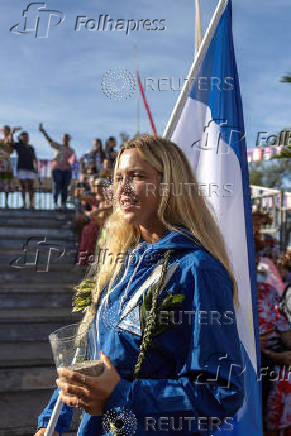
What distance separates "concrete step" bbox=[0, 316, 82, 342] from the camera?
18.4ft

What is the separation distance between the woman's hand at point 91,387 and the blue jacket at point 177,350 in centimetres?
2

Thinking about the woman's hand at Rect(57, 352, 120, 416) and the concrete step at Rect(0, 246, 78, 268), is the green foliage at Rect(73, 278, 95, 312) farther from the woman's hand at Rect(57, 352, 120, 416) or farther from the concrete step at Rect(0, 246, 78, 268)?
the concrete step at Rect(0, 246, 78, 268)

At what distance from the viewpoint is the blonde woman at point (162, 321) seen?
1.31 meters

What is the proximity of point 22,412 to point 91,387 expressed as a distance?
3.26 m

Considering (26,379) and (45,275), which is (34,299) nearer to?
(45,275)

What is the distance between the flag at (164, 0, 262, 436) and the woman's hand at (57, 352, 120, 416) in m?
1.38

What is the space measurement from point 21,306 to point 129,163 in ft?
17.1

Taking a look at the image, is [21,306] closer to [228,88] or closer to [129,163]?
[228,88]

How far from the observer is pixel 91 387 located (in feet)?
4.24

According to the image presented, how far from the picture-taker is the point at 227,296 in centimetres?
140

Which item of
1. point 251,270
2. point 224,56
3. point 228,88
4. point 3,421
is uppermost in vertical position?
point 224,56

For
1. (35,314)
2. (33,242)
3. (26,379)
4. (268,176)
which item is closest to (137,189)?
(26,379)

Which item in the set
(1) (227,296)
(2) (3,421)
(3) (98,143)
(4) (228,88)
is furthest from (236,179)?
(3) (98,143)

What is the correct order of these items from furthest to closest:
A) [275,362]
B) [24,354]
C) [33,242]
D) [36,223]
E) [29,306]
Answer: [36,223] → [33,242] → [29,306] → [24,354] → [275,362]
